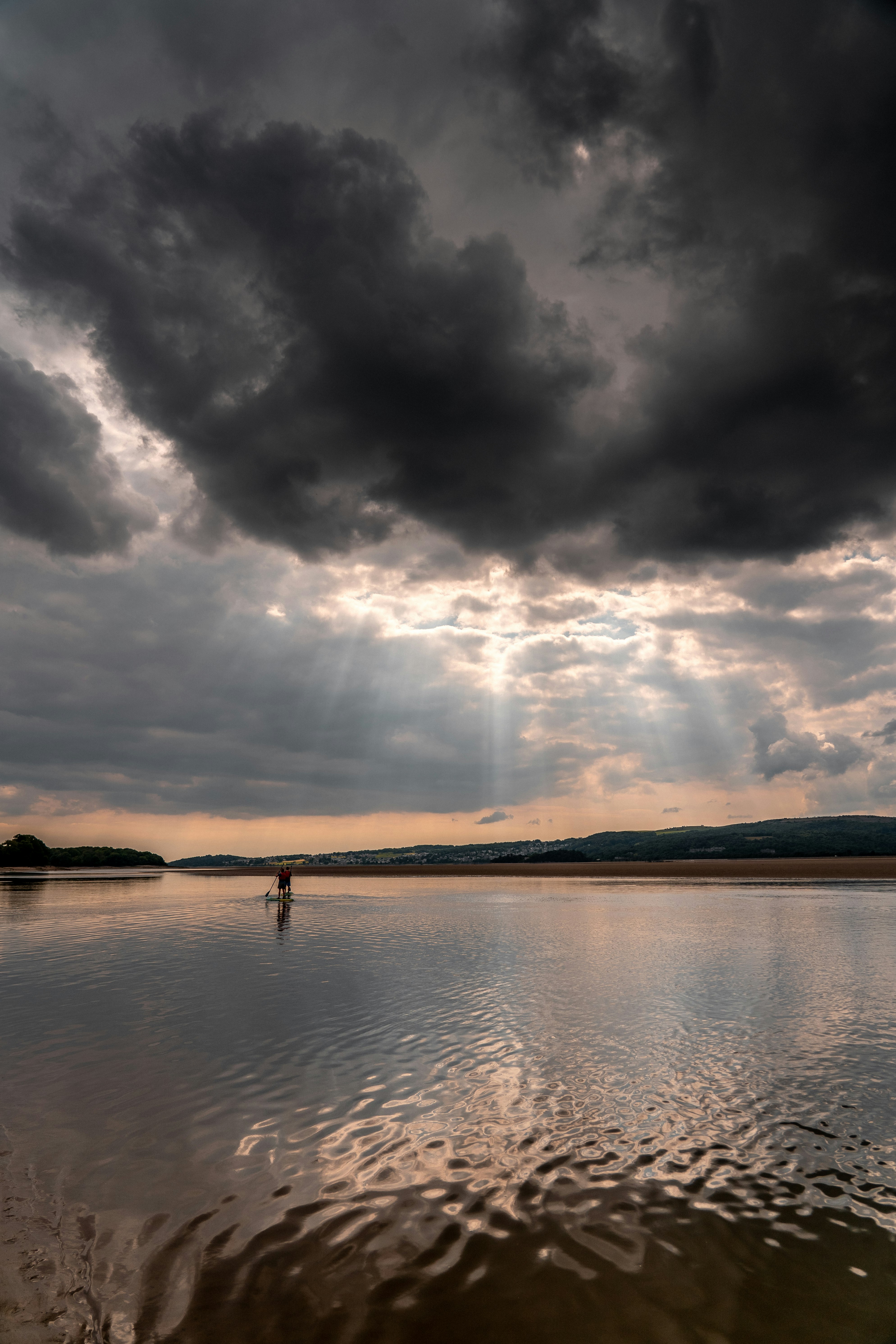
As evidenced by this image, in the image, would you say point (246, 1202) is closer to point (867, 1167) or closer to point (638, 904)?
point (867, 1167)

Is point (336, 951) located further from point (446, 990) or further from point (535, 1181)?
point (535, 1181)

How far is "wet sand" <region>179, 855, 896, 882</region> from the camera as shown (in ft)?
315

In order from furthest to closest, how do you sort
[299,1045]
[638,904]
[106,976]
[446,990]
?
[638,904] → [106,976] → [446,990] → [299,1045]

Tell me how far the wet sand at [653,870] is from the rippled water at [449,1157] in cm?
7779

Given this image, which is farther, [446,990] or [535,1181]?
[446,990]

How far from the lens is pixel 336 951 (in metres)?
28.7

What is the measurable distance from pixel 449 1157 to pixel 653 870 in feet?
383

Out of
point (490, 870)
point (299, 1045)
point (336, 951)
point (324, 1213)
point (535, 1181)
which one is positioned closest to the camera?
point (324, 1213)

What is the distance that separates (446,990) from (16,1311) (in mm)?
15438

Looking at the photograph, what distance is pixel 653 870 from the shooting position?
4560 inches

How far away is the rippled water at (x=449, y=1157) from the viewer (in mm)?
6434

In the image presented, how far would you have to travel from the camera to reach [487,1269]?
6953mm

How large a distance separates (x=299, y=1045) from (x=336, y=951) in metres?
14.5

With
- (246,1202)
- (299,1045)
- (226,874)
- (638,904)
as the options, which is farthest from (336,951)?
(226,874)
